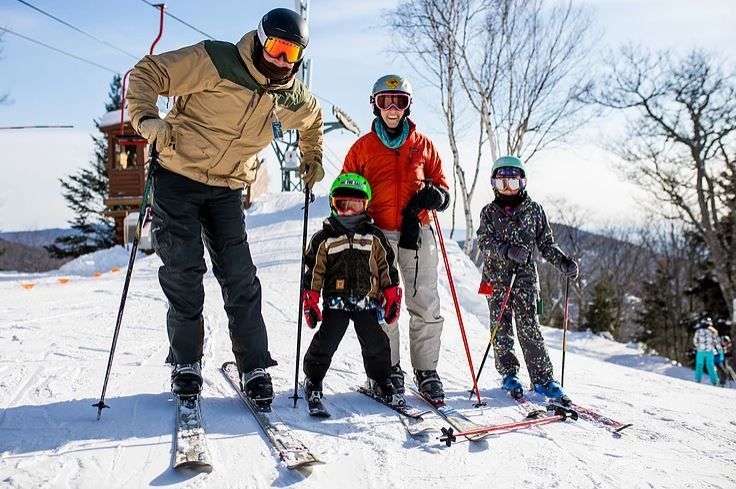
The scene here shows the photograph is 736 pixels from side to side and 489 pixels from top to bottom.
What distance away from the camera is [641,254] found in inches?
1451

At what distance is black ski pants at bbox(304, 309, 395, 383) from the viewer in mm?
3246

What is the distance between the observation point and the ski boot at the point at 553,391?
3.56 meters

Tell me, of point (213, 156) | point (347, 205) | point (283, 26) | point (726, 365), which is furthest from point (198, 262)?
point (726, 365)

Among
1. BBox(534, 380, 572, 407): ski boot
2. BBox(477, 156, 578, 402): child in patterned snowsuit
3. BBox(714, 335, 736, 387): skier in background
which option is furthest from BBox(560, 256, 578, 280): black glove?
BBox(714, 335, 736, 387): skier in background

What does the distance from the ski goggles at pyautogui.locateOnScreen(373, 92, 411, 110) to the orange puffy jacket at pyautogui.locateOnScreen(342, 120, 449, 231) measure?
0.43 ft

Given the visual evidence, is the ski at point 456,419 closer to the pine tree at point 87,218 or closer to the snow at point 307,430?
the snow at point 307,430

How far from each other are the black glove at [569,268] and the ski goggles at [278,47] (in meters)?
2.42

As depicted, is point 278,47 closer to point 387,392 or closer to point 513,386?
point 387,392

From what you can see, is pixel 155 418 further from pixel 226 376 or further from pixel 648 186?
pixel 648 186

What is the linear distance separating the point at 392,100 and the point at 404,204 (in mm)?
719

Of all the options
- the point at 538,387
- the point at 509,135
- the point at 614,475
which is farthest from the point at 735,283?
the point at 614,475

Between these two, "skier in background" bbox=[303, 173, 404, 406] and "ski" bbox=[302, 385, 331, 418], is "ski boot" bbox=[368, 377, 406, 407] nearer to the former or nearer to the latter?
"skier in background" bbox=[303, 173, 404, 406]

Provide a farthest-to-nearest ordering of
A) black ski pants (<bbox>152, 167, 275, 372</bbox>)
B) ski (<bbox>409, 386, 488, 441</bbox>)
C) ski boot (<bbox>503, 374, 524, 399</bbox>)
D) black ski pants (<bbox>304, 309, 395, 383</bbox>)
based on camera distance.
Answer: ski boot (<bbox>503, 374, 524, 399</bbox>) < black ski pants (<bbox>304, 309, 395, 383</bbox>) < black ski pants (<bbox>152, 167, 275, 372</bbox>) < ski (<bbox>409, 386, 488, 441</bbox>)

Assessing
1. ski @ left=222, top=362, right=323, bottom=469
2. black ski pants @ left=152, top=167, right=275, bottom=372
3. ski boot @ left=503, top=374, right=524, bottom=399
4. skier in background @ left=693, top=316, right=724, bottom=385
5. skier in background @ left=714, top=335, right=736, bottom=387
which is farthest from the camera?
skier in background @ left=714, top=335, right=736, bottom=387
